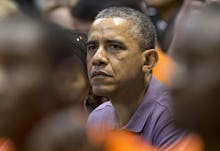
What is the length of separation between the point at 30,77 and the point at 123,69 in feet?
3.95

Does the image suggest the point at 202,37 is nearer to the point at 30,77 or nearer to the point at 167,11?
the point at 30,77

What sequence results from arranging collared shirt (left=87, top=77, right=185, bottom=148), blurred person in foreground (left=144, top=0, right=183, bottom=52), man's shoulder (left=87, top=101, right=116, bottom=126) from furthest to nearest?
blurred person in foreground (left=144, top=0, right=183, bottom=52), man's shoulder (left=87, top=101, right=116, bottom=126), collared shirt (left=87, top=77, right=185, bottom=148)

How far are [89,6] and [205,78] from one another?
278 cm

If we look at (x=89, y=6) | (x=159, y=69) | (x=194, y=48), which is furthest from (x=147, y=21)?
Answer: (x=194, y=48)

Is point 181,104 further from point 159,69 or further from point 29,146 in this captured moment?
point 159,69

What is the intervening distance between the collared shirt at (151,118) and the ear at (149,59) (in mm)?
59

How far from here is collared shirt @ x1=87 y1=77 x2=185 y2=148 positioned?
284cm

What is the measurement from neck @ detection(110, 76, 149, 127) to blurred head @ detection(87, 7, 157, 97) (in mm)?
19

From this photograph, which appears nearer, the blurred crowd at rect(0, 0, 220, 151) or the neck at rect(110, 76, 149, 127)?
the blurred crowd at rect(0, 0, 220, 151)

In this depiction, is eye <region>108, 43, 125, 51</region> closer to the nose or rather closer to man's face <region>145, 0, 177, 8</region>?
the nose

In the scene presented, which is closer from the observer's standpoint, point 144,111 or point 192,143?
point 192,143

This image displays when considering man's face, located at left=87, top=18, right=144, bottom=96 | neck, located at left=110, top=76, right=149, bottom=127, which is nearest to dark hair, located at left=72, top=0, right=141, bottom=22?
man's face, located at left=87, top=18, right=144, bottom=96

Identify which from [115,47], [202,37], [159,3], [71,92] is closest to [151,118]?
[115,47]

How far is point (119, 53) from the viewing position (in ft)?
10.1
